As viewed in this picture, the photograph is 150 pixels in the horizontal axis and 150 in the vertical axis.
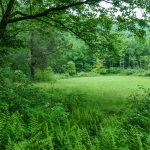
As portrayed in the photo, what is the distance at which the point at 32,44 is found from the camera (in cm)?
2931

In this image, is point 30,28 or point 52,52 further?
point 52,52

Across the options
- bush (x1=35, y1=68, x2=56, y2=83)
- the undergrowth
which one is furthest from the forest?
bush (x1=35, y1=68, x2=56, y2=83)

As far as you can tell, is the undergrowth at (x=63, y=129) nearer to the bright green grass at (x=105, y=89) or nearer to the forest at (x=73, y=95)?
the forest at (x=73, y=95)

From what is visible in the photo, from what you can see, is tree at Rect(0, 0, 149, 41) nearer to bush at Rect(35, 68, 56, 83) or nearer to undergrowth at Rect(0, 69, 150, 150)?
undergrowth at Rect(0, 69, 150, 150)

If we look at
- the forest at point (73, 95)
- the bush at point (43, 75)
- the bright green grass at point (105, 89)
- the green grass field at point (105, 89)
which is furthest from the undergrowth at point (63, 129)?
the bush at point (43, 75)

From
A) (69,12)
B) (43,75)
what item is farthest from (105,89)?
(43,75)

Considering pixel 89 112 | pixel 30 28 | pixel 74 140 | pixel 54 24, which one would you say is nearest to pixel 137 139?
pixel 74 140

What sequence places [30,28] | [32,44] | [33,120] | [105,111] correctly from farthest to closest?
[32,44], [30,28], [105,111], [33,120]

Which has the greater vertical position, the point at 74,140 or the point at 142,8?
the point at 142,8

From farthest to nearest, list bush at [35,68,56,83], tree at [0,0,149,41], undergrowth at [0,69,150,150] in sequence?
bush at [35,68,56,83] < tree at [0,0,149,41] < undergrowth at [0,69,150,150]

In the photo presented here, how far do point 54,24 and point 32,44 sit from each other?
13.8m

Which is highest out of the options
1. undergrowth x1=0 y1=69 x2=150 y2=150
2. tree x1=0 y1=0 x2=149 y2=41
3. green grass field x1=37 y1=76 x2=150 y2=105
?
tree x1=0 y1=0 x2=149 y2=41

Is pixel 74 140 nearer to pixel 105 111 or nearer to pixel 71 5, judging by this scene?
pixel 105 111

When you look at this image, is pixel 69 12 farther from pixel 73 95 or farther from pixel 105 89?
pixel 105 89
